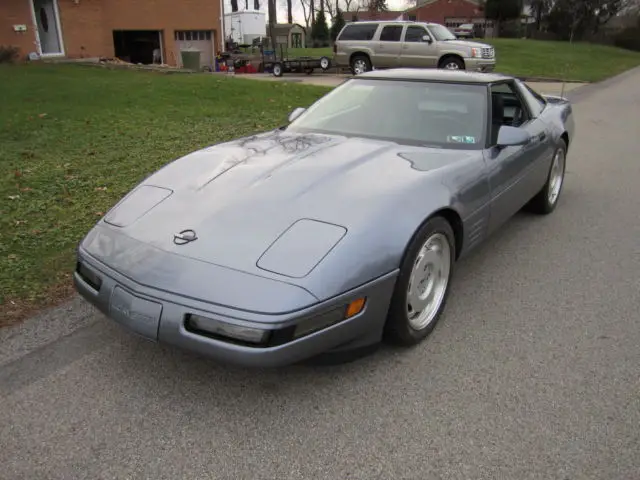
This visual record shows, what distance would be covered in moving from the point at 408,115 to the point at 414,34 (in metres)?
15.6

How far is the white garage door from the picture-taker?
27234 millimetres

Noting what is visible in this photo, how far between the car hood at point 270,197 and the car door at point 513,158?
0.34m

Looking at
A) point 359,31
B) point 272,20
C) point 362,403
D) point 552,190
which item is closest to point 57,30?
point 272,20

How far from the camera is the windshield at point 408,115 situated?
3.76m

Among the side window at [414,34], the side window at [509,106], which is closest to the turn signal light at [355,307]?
the side window at [509,106]

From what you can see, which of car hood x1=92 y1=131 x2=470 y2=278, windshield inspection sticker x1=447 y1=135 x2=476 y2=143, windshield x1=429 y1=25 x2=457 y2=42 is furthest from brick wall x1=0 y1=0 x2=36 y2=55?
windshield inspection sticker x1=447 y1=135 x2=476 y2=143

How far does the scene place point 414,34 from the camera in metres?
18.2

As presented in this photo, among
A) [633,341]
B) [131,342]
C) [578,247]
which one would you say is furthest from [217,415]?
[578,247]

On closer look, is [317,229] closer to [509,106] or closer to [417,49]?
[509,106]

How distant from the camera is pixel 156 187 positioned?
Result: 10.6ft

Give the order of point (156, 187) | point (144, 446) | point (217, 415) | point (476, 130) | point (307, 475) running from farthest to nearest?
point (476, 130)
point (156, 187)
point (217, 415)
point (144, 446)
point (307, 475)

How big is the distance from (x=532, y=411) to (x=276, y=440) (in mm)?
1147

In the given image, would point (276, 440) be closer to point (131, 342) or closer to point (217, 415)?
point (217, 415)

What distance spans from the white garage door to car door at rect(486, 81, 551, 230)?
81.9ft
